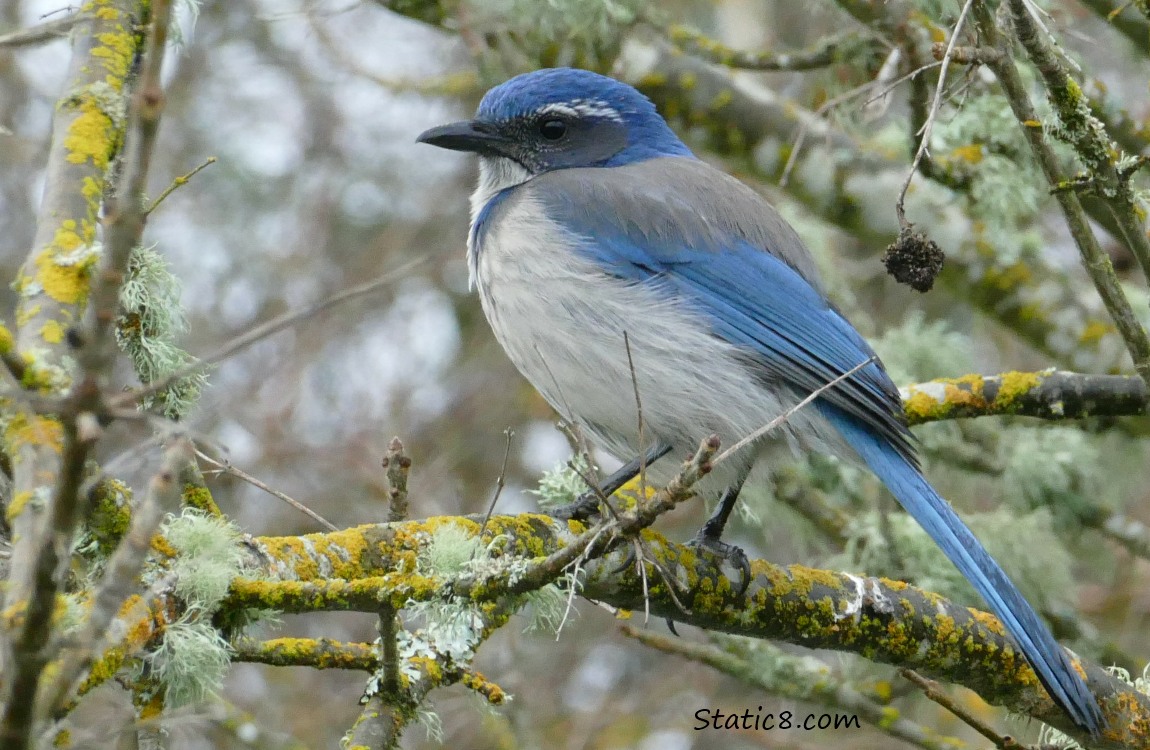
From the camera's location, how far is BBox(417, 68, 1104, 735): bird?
163 inches

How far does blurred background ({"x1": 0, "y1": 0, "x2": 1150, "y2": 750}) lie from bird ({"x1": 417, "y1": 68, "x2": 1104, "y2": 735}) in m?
0.54

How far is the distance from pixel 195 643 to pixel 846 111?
13.3 feet

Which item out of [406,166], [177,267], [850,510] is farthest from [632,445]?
[406,166]

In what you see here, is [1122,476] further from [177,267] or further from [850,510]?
[177,267]

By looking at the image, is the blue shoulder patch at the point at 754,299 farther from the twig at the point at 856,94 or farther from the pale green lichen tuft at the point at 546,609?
the pale green lichen tuft at the point at 546,609

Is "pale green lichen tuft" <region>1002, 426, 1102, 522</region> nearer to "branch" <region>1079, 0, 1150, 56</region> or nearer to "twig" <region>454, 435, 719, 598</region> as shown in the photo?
"branch" <region>1079, 0, 1150, 56</region>

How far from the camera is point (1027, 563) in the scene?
562 cm

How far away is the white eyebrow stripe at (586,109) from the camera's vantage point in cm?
496

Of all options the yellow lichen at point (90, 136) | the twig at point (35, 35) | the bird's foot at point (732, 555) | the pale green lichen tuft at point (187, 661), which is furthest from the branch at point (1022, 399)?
the twig at point (35, 35)

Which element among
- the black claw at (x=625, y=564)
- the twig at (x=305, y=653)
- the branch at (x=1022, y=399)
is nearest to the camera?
the twig at (x=305, y=653)

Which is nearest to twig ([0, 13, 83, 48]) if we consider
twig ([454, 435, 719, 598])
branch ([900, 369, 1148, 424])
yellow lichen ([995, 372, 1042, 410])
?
twig ([454, 435, 719, 598])

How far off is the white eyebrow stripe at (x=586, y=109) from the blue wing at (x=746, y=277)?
284 millimetres

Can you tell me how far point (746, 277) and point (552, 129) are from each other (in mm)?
1059

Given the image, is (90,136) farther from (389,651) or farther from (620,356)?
(620,356)
